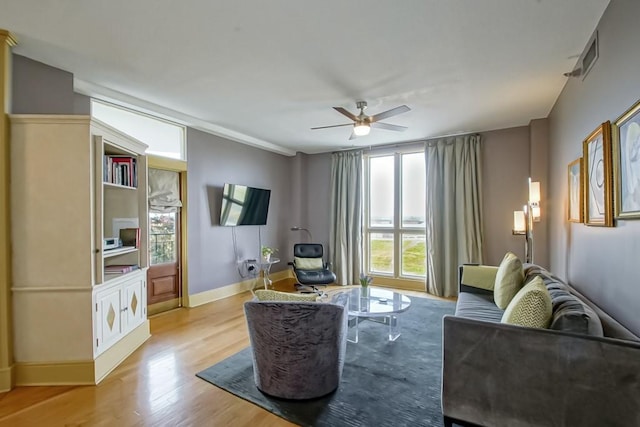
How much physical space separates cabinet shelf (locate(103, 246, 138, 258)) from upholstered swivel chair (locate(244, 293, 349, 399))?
5.29 ft

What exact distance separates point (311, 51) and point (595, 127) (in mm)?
2376

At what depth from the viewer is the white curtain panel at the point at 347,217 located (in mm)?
6191

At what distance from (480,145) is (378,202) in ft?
6.76

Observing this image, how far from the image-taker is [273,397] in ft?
7.62

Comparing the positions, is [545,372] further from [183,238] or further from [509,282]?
[183,238]

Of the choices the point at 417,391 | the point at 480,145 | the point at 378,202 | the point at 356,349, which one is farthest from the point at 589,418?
the point at 378,202

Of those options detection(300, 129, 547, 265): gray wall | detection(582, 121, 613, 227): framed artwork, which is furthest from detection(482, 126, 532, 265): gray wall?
detection(582, 121, 613, 227): framed artwork

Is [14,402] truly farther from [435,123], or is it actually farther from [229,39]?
[435,123]

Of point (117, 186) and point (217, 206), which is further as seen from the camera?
point (217, 206)

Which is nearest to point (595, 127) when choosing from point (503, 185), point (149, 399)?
point (503, 185)

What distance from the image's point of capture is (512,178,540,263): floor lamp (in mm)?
3862

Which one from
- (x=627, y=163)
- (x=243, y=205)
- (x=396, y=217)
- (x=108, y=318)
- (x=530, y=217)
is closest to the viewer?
(x=627, y=163)

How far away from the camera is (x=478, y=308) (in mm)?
3104

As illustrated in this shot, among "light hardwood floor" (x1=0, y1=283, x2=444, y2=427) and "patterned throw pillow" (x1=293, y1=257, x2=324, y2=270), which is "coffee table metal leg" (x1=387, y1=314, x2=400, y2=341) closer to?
"light hardwood floor" (x1=0, y1=283, x2=444, y2=427)
